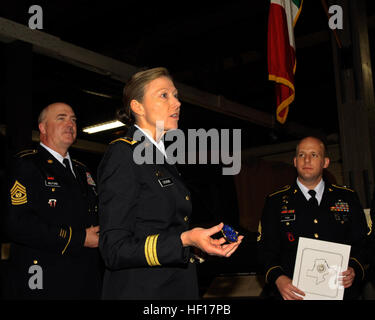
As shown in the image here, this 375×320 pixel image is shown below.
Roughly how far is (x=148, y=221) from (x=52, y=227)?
1.13 meters

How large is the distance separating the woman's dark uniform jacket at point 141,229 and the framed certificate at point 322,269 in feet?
3.93

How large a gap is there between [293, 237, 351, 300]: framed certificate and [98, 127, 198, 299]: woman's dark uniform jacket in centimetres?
120

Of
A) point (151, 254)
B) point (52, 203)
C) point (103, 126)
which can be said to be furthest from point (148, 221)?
point (103, 126)

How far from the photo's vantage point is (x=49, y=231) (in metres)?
2.38

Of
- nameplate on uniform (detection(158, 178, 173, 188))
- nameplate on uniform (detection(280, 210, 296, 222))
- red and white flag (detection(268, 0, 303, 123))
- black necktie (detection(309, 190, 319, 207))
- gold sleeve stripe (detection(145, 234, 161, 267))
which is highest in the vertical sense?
red and white flag (detection(268, 0, 303, 123))

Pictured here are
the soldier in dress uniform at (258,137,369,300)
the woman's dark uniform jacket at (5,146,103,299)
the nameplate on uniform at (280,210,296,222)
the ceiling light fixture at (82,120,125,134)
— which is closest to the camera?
the woman's dark uniform jacket at (5,146,103,299)

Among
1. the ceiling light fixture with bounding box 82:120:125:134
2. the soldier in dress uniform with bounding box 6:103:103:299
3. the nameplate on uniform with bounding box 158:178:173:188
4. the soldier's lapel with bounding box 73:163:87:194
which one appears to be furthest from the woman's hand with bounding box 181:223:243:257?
the ceiling light fixture with bounding box 82:120:125:134

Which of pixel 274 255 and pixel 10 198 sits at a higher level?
pixel 10 198

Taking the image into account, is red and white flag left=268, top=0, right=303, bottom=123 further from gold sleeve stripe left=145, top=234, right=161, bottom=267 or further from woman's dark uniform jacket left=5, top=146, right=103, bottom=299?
gold sleeve stripe left=145, top=234, right=161, bottom=267

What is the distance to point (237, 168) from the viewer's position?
749 cm

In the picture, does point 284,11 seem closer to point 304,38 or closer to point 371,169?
point 371,169

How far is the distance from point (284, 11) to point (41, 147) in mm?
2516

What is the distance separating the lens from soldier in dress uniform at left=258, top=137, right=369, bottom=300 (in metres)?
2.88

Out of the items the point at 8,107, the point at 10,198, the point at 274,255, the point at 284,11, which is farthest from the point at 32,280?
the point at 284,11
